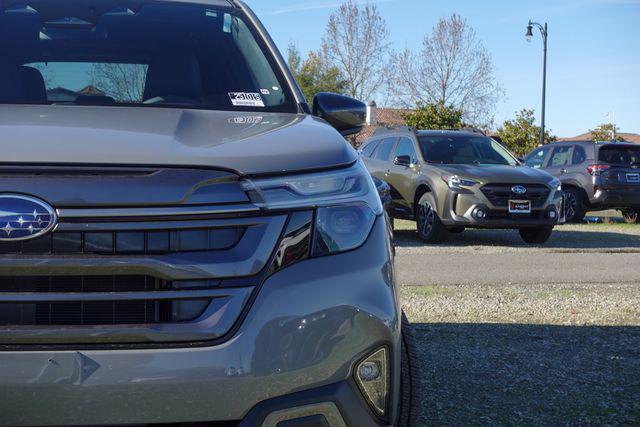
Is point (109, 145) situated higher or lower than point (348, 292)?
higher

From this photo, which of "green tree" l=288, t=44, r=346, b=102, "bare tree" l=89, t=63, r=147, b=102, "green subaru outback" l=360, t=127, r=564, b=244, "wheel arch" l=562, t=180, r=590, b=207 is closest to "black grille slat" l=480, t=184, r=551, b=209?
"green subaru outback" l=360, t=127, r=564, b=244

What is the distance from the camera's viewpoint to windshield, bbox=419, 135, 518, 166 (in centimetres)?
1254

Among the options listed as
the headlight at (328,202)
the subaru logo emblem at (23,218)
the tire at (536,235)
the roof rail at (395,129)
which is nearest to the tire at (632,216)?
the tire at (536,235)

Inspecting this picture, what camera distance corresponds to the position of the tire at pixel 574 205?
16609 millimetres

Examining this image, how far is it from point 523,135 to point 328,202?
33.5 m

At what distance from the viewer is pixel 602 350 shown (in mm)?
4965

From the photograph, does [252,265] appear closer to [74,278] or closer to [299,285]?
[299,285]

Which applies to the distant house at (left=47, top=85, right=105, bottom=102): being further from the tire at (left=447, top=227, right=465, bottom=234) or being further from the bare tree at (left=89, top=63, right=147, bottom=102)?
the tire at (left=447, top=227, right=465, bottom=234)

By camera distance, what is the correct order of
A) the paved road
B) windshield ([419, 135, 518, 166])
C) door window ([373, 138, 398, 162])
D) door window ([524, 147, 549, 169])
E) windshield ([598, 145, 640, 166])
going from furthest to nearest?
1. door window ([524, 147, 549, 169])
2. windshield ([598, 145, 640, 166])
3. door window ([373, 138, 398, 162])
4. windshield ([419, 135, 518, 166])
5. the paved road

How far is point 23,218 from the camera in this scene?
2.01 metres

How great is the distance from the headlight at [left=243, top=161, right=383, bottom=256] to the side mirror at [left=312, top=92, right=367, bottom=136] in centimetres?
113

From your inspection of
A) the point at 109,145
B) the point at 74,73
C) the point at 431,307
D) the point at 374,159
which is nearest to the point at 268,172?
the point at 109,145

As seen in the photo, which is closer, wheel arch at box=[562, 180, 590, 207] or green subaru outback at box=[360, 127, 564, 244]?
green subaru outback at box=[360, 127, 564, 244]

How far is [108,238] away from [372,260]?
703 mm
